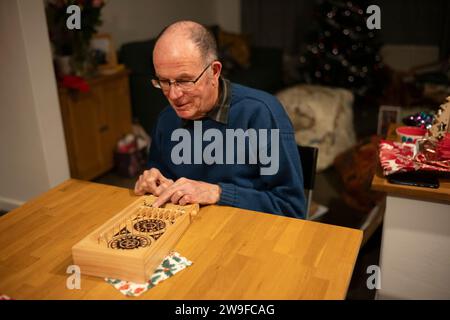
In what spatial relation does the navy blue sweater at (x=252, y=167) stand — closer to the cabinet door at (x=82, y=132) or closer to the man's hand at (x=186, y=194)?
the man's hand at (x=186, y=194)

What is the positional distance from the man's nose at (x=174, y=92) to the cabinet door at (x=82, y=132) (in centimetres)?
202

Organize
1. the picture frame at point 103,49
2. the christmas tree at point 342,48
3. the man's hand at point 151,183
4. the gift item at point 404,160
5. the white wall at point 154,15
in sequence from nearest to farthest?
1. the man's hand at point 151,183
2. the gift item at point 404,160
3. the picture frame at point 103,49
4. the white wall at point 154,15
5. the christmas tree at point 342,48

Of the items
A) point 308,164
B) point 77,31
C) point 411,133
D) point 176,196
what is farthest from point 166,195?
point 77,31

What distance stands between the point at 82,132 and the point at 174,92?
2.19m

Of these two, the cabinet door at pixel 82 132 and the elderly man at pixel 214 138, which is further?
the cabinet door at pixel 82 132

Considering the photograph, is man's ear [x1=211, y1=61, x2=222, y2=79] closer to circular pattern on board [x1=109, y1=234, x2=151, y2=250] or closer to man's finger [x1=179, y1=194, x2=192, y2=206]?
man's finger [x1=179, y1=194, x2=192, y2=206]

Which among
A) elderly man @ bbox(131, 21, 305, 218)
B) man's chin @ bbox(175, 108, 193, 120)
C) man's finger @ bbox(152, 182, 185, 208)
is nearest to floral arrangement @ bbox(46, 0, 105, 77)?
elderly man @ bbox(131, 21, 305, 218)

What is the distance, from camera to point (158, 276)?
97 cm

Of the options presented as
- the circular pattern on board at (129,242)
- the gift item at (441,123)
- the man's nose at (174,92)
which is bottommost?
the circular pattern on board at (129,242)

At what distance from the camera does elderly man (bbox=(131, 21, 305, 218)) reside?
1.30 meters

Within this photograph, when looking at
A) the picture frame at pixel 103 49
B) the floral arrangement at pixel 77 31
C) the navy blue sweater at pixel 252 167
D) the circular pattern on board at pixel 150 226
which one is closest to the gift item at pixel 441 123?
the navy blue sweater at pixel 252 167

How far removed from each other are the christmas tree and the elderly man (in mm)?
3634

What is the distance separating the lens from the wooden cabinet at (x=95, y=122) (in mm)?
3207
